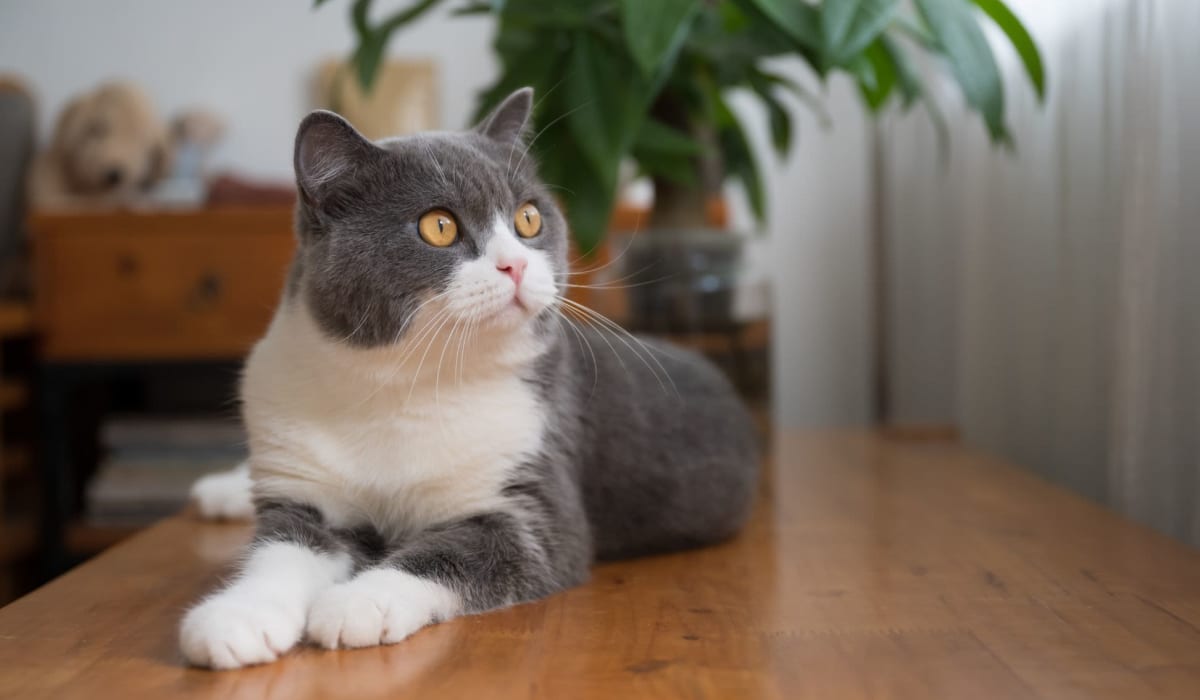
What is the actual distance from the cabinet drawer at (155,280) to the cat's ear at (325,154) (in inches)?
53.9

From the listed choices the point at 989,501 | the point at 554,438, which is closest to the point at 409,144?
the point at 554,438

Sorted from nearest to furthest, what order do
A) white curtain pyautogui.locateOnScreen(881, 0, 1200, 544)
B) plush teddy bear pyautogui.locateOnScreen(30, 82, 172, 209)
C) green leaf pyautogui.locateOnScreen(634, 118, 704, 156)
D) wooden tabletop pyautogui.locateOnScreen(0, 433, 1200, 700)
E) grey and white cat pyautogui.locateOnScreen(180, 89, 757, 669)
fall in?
wooden tabletop pyautogui.locateOnScreen(0, 433, 1200, 700) → grey and white cat pyautogui.locateOnScreen(180, 89, 757, 669) → white curtain pyautogui.locateOnScreen(881, 0, 1200, 544) → green leaf pyautogui.locateOnScreen(634, 118, 704, 156) → plush teddy bear pyautogui.locateOnScreen(30, 82, 172, 209)

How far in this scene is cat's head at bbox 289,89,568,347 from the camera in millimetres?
924

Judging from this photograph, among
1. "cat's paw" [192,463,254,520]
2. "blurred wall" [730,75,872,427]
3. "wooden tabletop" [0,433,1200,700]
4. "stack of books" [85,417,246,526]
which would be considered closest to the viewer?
"wooden tabletop" [0,433,1200,700]

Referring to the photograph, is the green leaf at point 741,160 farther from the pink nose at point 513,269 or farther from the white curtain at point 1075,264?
the pink nose at point 513,269

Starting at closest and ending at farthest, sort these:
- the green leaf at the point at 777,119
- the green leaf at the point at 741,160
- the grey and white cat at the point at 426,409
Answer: the grey and white cat at the point at 426,409 → the green leaf at the point at 777,119 → the green leaf at the point at 741,160

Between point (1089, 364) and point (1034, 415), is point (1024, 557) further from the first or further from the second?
point (1034, 415)

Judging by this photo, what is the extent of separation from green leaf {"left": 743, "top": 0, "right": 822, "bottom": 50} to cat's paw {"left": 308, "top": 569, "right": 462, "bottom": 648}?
78 cm

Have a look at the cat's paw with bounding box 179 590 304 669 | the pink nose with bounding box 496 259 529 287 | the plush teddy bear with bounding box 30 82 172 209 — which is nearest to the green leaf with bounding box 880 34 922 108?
the pink nose with bounding box 496 259 529 287

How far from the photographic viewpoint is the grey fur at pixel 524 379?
936mm

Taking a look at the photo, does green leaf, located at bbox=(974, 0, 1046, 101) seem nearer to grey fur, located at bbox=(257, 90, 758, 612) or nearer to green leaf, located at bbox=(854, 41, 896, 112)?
green leaf, located at bbox=(854, 41, 896, 112)

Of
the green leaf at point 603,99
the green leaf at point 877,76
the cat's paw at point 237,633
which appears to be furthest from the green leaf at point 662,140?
the cat's paw at point 237,633

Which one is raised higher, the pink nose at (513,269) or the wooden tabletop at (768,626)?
the pink nose at (513,269)

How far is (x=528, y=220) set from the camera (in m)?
1.04
